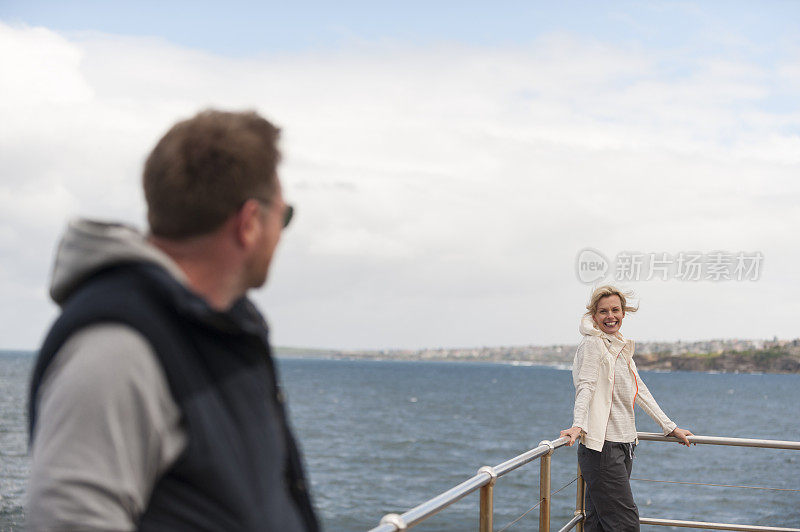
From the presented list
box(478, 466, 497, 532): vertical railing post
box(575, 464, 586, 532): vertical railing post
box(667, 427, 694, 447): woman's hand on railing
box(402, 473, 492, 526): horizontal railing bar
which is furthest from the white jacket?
box(402, 473, 492, 526): horizontal railing bar

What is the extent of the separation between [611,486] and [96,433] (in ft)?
13.0

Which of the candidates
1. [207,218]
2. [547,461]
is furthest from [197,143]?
[547,461]

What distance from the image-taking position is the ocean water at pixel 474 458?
85.6ft

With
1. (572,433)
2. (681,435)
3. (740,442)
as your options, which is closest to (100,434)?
(572,433)

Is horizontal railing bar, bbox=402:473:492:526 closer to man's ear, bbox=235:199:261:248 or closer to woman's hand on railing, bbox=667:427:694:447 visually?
man's ear, bbox=235:199:261:248

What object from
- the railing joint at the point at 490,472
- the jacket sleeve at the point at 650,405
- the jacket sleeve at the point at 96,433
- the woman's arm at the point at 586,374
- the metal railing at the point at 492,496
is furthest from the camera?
the jacket sleeve at the point at 650,405

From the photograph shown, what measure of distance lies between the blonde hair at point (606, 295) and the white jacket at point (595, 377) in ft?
0.23

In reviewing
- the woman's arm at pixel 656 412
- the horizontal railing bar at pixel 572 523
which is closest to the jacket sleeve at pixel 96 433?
the horizontal railing bar at pixel 572 523

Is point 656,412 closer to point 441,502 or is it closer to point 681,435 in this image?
point 681,435

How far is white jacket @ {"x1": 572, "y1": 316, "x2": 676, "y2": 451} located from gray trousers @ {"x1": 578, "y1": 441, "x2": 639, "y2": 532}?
0.11 m

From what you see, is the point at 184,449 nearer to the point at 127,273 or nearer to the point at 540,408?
the point at 127,273

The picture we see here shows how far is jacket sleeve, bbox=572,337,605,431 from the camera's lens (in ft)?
14.3

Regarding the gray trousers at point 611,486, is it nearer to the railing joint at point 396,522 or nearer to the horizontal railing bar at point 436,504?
the horizontal railing bar at point 436,504

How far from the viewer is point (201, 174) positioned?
1.12 m
